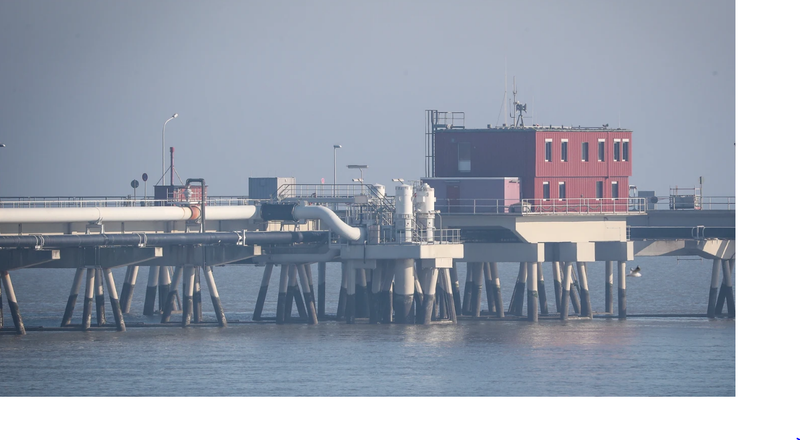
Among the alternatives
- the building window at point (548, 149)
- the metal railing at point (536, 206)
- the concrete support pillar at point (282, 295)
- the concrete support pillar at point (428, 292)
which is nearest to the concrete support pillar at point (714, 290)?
the metal railing at point (536, 206)

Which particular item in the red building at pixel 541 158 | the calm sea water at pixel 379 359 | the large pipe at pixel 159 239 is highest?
the red building at pixel 541 158

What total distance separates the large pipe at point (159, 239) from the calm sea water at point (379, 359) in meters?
5.28

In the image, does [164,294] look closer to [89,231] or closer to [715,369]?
[89,231]

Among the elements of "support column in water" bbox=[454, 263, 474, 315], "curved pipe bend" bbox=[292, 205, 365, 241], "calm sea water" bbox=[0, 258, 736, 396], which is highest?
"curved pipe bend" bbox=[292, 205, 365, 241]

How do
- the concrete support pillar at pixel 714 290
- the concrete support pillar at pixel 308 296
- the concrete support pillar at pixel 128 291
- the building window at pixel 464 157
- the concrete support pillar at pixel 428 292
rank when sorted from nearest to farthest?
the concrete support pillar at pixel 428 292
the concrete support pillar at pixel 308 296
the building window at pixel 464 157
the concrete support pillar at pixel 714 290
the concrete support pillar at pixel 128 291

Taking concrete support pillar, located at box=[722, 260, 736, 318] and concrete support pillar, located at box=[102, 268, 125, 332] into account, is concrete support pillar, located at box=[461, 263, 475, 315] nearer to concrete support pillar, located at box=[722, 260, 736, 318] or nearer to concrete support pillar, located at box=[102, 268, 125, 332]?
concrete support pillar, located at box=[722, 260, 736, 318]

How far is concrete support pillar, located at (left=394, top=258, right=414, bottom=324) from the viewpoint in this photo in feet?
294

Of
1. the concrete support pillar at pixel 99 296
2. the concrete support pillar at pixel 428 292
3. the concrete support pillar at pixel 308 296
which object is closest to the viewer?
the concrete support pillar at pixel 99 296

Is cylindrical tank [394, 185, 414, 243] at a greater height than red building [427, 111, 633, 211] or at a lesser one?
lesser

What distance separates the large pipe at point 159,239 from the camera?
77938mm

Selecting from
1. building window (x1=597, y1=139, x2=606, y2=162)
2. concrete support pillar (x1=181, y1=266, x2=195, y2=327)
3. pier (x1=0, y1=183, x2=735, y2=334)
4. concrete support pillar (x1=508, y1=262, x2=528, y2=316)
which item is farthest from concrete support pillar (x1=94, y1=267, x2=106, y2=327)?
building window (x1=597, y1=139, x2=606, y2=162)

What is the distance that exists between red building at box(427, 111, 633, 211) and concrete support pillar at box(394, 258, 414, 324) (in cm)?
815

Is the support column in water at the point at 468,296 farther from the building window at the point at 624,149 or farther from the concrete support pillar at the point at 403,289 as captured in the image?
the building window at the point at 624,149
